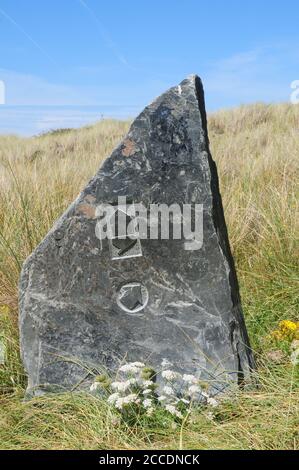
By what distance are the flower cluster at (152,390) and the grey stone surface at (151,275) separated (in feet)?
0.23

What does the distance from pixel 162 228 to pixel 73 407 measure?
0.83 meters

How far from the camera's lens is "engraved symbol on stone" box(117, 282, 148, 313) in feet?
9.20

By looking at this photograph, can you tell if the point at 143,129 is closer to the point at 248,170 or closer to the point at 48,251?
the point at 48,251

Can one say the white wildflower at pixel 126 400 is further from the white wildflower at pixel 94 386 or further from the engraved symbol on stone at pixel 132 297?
the engraved symbol on stone at pixel 132 297

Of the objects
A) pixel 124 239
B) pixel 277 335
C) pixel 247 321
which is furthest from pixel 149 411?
pixel 247 321

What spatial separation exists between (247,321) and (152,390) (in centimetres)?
106

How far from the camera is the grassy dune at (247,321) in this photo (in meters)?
2.50

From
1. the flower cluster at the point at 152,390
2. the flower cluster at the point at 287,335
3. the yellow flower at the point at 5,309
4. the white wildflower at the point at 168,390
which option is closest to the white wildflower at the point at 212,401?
the flower cluster at the point at 152,390

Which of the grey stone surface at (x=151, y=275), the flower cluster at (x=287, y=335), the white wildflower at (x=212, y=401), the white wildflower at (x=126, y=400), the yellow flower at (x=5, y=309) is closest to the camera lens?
the white wildflower at (x=126, y=400)

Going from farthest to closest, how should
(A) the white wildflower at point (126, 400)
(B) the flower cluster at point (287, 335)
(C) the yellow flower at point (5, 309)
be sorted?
(C) the yellow flower at point (5, 309) → (B) the flower cluster at point (287, 335) → (A) the white wildflower at point (126, 400)

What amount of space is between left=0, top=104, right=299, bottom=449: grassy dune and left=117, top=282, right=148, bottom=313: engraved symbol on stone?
1.32ft

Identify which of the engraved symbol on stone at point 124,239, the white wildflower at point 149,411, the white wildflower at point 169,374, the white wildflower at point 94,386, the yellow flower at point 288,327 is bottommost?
the white wildflower at point 149,411

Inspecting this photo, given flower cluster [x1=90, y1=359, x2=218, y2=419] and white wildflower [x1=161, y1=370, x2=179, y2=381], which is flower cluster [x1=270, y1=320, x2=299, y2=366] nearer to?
flower cluster [x1=90, y1=359, x2=218, y2=419]
